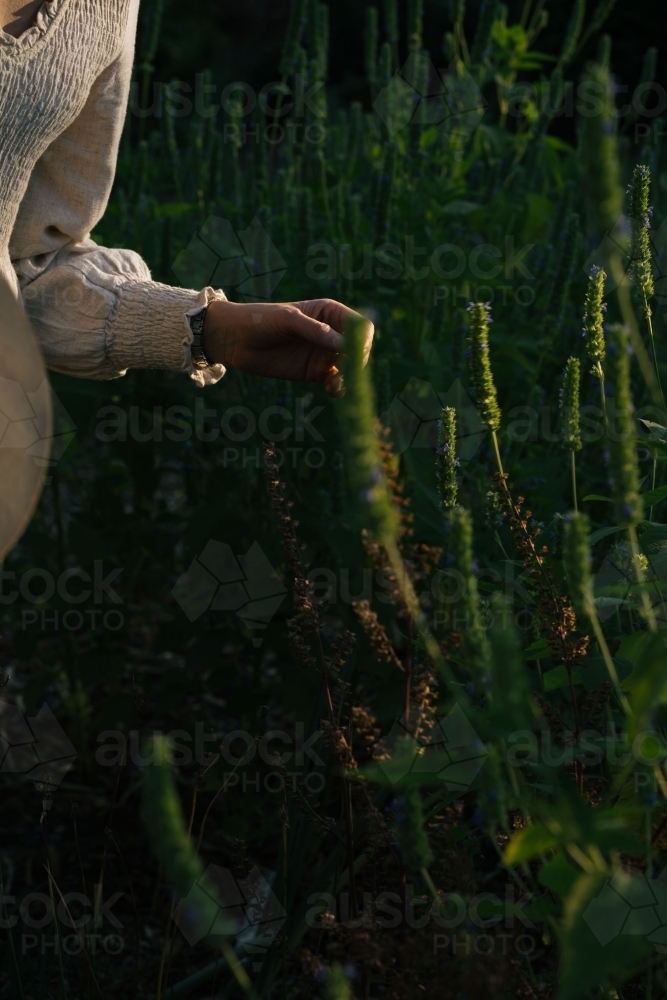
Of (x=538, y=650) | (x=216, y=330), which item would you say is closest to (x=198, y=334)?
(x=216, y=330)

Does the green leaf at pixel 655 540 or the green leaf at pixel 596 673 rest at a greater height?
the green leaf at pixel 655 540

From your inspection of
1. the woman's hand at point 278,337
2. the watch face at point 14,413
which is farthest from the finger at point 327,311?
the watch face at point 14,413

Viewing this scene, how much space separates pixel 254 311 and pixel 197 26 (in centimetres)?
1045

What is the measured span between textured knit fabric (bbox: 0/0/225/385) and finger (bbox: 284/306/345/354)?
234 mm

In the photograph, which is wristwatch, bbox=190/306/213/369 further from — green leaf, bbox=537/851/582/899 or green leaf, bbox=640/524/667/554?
green leaf, bbox=537/851/582/899

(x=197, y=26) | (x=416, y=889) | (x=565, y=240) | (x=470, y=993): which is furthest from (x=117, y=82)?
(x=197, y=26)

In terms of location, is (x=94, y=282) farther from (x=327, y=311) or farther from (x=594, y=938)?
(x=594, y=938)

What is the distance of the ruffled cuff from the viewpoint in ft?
4.73

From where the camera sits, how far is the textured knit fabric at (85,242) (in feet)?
4.51

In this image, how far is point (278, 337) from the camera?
1.30 metres

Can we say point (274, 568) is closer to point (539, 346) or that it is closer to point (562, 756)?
point (539, 346)

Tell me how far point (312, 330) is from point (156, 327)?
355 mm

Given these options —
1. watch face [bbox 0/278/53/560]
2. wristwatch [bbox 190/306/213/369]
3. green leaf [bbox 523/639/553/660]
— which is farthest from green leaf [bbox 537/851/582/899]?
wristwatch [bbox 190/306/213/369]

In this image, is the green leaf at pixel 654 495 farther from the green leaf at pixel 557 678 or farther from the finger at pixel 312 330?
the finger at pixel 312 330
